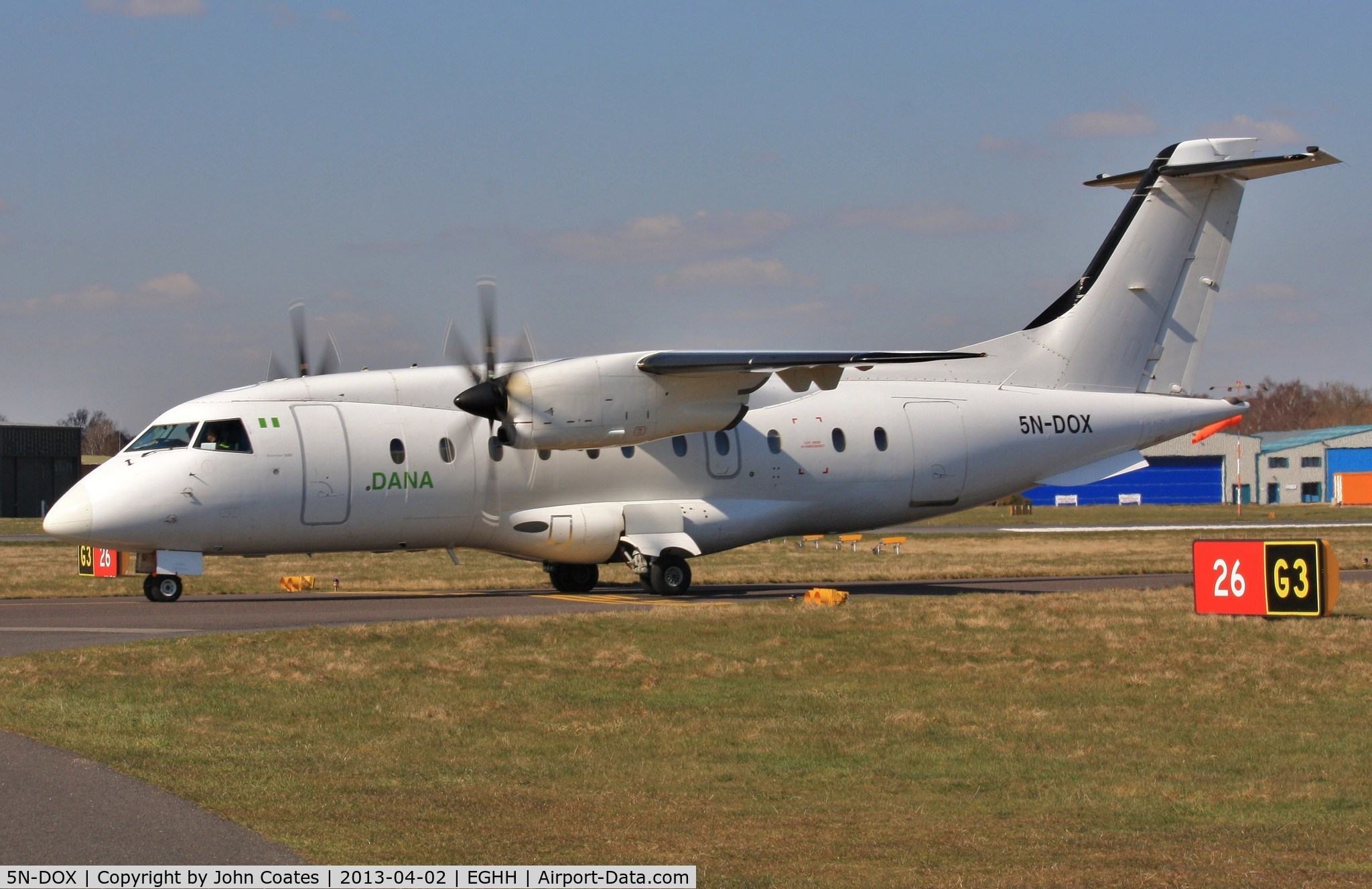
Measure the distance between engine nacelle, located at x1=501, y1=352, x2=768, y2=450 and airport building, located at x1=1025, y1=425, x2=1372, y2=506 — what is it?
2995 inches

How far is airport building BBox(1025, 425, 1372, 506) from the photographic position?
97.5 metres

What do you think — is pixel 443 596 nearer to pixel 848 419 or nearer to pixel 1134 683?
pixel 848 419

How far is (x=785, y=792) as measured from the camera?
408 inches

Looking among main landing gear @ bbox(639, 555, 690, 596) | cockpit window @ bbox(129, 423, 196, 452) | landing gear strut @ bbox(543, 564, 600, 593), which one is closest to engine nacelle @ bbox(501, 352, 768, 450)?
main landing gear @ bbox(639, 555, 690, 596)

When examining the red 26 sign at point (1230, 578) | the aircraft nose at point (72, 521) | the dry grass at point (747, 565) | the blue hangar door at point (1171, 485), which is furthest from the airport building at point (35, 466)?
the red 26 sign at point (1230, 578)

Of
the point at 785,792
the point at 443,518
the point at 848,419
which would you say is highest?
the point at 848,419

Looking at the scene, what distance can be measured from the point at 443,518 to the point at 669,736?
40.4ft

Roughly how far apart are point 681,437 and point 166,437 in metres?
9.10

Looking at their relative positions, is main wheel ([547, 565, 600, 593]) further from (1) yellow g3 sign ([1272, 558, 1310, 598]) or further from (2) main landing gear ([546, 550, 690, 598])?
(1) yellow g3 sign ([1272, 558, 1310, 598])

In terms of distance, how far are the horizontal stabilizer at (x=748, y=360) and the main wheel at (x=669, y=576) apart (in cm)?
401

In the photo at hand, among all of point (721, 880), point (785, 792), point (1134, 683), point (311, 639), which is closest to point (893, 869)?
point (721, 880)

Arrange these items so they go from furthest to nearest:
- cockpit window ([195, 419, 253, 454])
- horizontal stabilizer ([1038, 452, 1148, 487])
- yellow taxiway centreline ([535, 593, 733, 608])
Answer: horizontal stabilizer ([1038, 452, 1148, 487]) → yellow taxiway centreline ([535, 593, 733, 608]) → cockpit window ([195, 419, 253, 454])

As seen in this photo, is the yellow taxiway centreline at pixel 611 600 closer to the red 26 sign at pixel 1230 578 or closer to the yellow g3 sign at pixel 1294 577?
the red 26 sign at pixel 1230 578

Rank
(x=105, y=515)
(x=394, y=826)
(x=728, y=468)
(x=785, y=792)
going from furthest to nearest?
1. (x=728, y=468)
2. (x=105, y=515)
3. (x=785, y=792)
4. (x=394, y=826)
